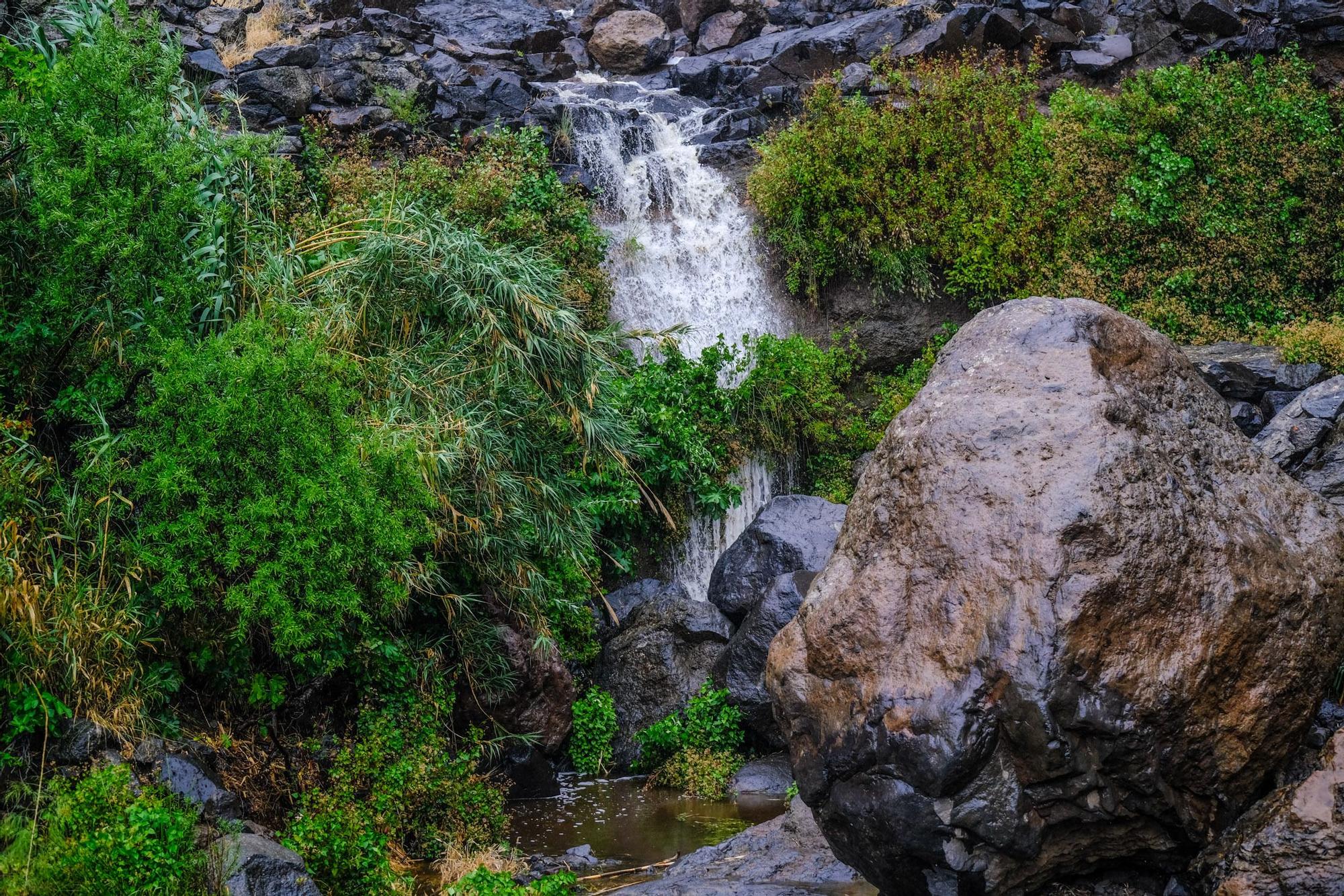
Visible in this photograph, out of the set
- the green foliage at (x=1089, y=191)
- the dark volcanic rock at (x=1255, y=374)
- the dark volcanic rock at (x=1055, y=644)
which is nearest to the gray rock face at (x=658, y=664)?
the dark volcanic rock at (x=1055, y=644)

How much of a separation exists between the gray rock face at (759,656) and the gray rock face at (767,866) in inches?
98.2

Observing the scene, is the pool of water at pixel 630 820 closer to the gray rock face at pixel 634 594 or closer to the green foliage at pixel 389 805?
the green foliage at pixel 389 805

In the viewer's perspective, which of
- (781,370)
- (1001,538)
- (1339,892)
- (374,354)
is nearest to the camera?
(1339,892)

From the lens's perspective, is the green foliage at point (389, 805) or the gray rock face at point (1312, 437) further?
the gray rock face at point (1312, 437)

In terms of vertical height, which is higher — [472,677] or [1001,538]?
[1001,538]

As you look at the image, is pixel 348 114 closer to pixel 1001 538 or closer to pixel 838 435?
pixel 838 435

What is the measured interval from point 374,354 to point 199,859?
16.4 ft

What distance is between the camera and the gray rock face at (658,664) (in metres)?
10.2

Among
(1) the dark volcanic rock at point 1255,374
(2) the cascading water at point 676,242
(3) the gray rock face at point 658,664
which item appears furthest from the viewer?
(2) the cascading water at point 676,242

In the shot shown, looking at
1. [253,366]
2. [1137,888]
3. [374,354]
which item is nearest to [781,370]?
[374,354]

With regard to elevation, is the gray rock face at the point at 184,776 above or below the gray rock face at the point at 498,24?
below

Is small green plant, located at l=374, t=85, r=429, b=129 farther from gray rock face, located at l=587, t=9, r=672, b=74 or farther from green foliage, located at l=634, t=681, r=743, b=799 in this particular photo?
green foliage, located at l=634, t=681, r=743, b=799

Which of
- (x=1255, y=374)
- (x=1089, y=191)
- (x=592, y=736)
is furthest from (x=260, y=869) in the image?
(x=1089, y=191)

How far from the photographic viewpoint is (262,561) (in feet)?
22.5
